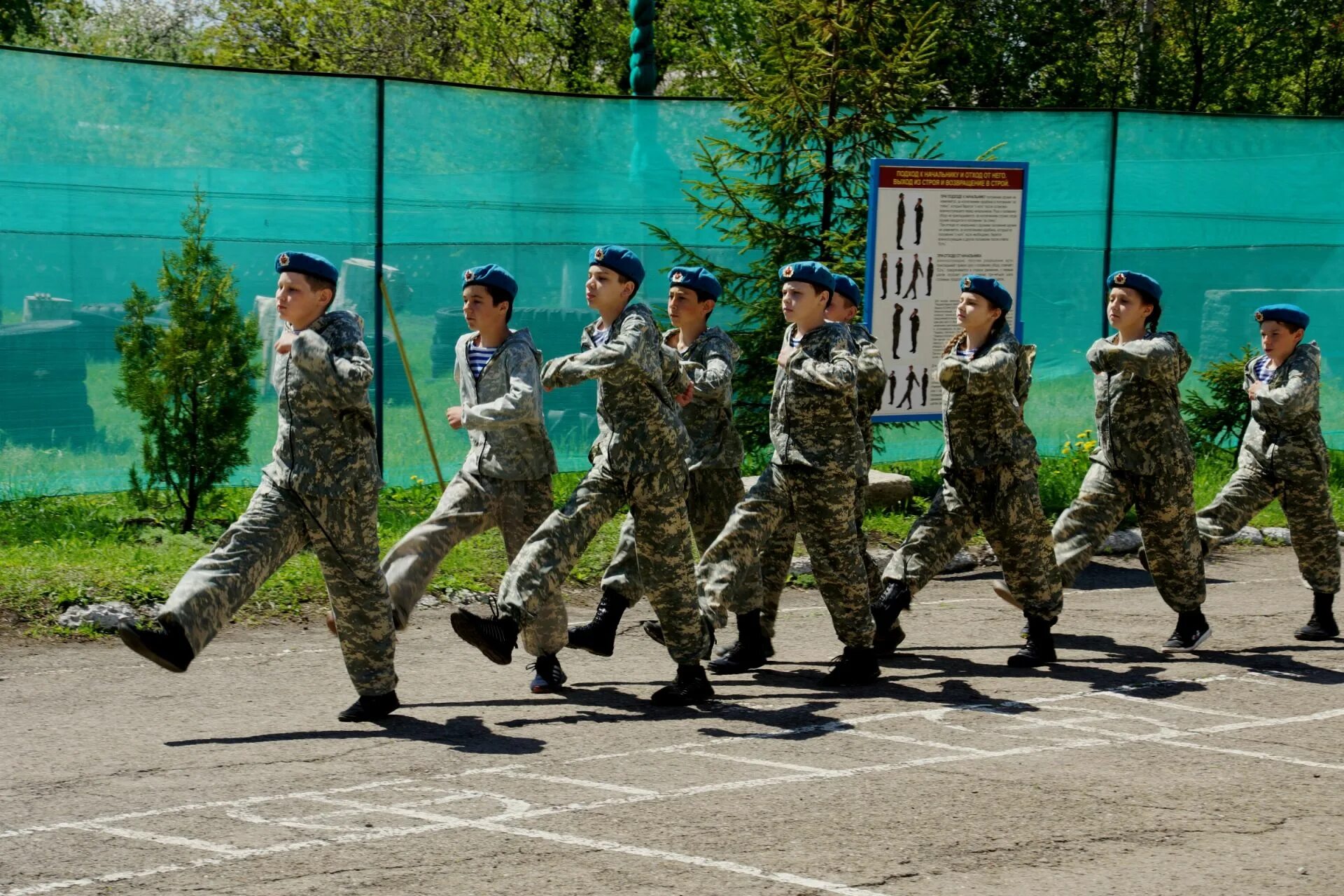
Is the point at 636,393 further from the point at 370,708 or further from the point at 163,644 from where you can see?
the point at 163,644

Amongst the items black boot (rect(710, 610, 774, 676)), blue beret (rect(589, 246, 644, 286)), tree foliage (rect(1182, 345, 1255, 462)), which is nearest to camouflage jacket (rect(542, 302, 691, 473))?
blue beret (rect(589, 246, 644, 286))

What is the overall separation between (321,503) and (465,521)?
1.10 m

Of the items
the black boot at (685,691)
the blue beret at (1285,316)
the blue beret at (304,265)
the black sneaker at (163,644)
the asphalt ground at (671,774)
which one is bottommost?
the asphalt ground at (671,774)

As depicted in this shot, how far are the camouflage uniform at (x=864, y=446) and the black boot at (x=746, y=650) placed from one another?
89mm

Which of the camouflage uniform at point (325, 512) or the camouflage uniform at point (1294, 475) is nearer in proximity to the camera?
the camouflage uniform at point (325, 512)

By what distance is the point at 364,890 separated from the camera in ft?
16.5

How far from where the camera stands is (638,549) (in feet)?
25.1

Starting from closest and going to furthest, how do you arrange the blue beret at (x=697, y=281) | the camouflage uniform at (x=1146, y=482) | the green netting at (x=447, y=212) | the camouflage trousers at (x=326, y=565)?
1. the camouflage trousers at (x=326, y=565)
2. the blue beret at (x=697, y=281)
3. the camouflage uniform at (x=1146, y=482)
4. the green netting at (x=447, y=212)

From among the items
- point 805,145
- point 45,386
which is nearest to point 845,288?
point 805,145

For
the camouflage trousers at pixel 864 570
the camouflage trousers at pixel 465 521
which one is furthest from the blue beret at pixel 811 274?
the camouflage trousers at pixel 465 521

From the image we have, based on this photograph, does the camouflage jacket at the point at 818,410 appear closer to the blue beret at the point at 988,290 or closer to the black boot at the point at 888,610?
the blue beret at the point at 988,290

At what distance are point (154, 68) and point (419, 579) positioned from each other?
5037 mm

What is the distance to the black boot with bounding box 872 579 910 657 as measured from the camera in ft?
28.8

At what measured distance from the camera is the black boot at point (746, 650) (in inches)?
338
